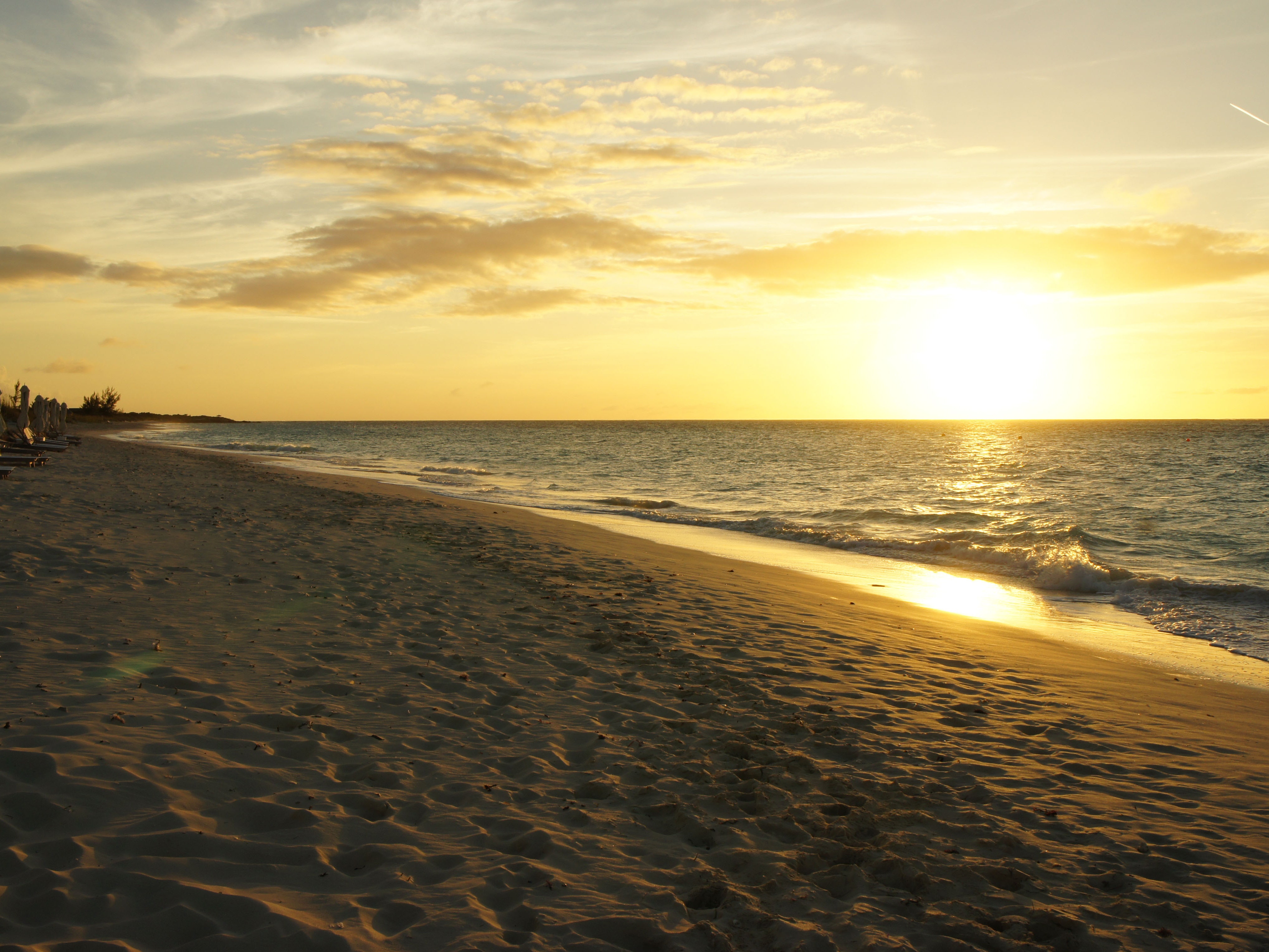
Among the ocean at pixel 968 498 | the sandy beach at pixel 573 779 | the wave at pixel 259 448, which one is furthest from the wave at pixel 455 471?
the sandy beach at pixel 573 779

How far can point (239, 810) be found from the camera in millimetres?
3922

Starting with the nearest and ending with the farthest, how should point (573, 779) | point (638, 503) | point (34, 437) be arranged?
1. point (573, 779)
2. point (34, 437)
3. point (638, 503)

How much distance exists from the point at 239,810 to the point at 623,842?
213 centimetres

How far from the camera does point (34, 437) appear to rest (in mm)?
25891

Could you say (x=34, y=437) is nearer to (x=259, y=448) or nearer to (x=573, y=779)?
(x=573, y=779)

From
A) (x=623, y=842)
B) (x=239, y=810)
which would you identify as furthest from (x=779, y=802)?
(x=239, y=810)

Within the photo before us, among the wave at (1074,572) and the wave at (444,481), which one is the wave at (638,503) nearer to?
the wave at (1074,572)

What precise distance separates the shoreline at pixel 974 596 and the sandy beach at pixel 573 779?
46.5 inches

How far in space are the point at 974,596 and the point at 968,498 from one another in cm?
1942

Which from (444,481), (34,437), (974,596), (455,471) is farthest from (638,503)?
(34,437)

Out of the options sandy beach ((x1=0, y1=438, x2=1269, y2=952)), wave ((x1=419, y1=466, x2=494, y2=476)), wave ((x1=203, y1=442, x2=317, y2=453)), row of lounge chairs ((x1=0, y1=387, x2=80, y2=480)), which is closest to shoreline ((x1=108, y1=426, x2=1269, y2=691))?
sandy beach ((x1=0, y1=438, x2=1269, y2=952))

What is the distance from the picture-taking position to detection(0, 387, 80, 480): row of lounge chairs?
19078 millimetres

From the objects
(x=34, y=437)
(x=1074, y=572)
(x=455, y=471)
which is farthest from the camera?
→ (x=455, y=471)

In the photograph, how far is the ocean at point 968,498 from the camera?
1503 centimetres
